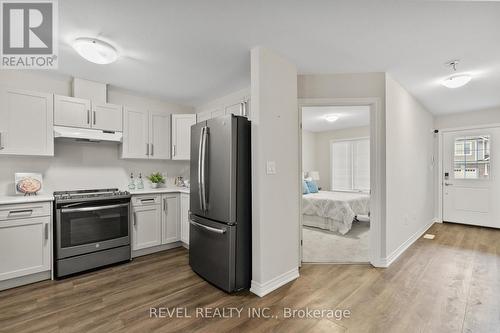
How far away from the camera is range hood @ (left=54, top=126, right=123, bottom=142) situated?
292 centimetres

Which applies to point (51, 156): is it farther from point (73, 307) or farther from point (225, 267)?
point (225, 267)

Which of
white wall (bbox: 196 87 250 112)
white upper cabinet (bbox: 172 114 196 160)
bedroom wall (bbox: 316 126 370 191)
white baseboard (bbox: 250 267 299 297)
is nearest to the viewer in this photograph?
white baseboard (bbox: 250 267 299 297)

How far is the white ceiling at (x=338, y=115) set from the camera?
504cm

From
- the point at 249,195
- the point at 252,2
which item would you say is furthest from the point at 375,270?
the point at 252,2

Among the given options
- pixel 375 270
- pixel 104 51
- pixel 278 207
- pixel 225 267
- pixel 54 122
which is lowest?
pixel 375 270

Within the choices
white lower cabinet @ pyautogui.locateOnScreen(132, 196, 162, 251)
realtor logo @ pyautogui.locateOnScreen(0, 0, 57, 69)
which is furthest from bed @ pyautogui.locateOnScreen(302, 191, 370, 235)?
realtor logo @ pyautogui.locateOnScreen(0, 0, 57, 69)

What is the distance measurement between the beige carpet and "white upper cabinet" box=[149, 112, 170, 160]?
278 centimetres

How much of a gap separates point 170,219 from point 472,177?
20.0ft

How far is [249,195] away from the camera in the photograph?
8.10 feet

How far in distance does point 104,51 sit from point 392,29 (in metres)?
2.71

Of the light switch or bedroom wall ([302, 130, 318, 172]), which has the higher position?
bedroom wall ([302, 130, 318, 172])

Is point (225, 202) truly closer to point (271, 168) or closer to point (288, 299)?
point (271, 168)

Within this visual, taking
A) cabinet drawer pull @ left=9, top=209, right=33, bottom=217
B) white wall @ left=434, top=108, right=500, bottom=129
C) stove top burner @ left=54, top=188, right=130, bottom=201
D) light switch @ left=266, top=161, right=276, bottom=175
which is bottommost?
cabinet drawer pull @ left=9, top=209, right=33, bottom=217

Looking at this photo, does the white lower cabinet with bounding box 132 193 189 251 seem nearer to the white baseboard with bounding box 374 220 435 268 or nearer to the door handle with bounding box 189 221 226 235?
the door handle with bounding box 189 221 226 235
